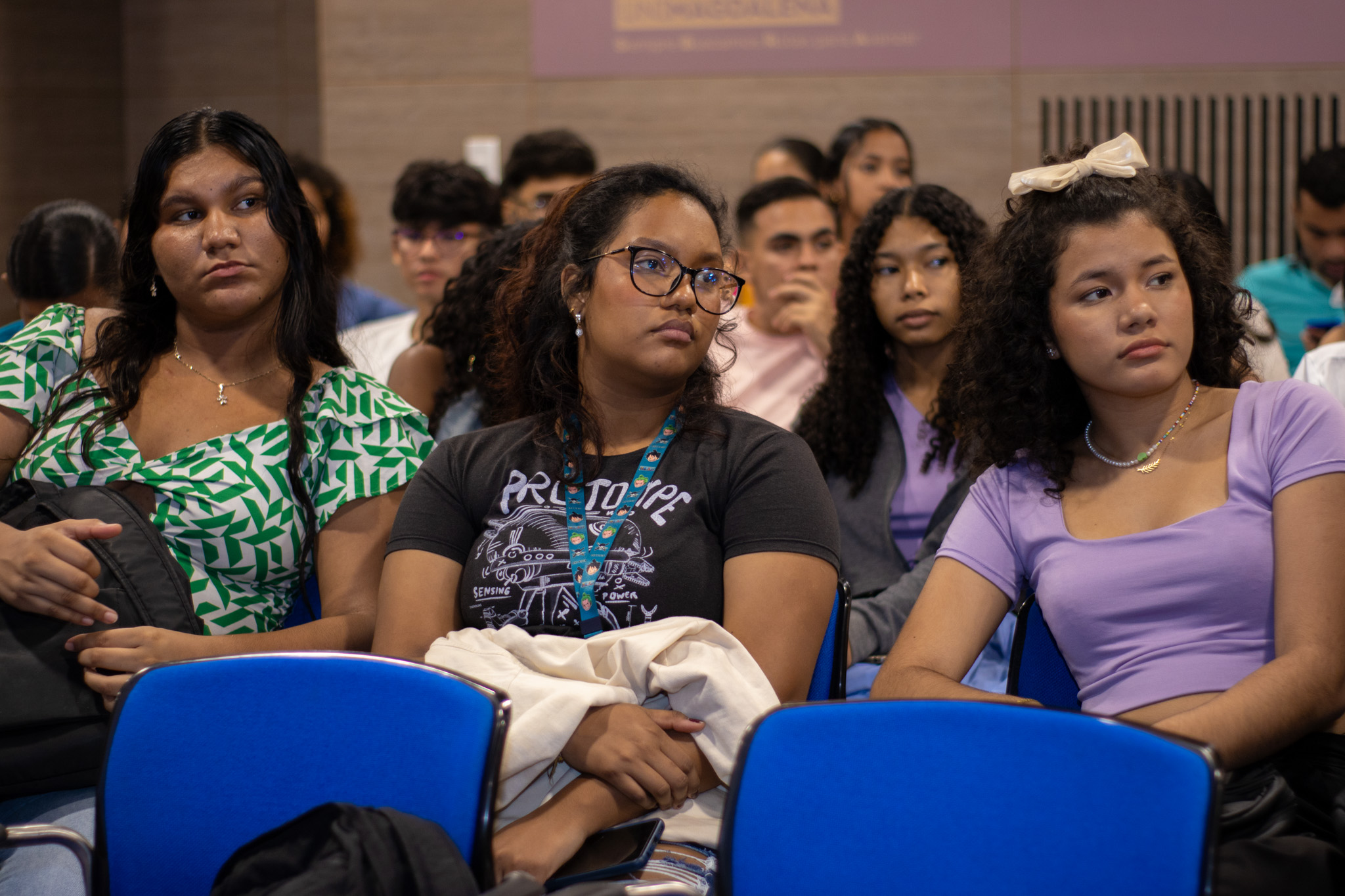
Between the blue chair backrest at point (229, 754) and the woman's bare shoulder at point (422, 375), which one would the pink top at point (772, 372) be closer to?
the woman's bare shoulder at point (422, 375)

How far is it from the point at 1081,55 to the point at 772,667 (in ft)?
12.6

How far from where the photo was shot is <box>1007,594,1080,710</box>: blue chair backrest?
6.20 ft

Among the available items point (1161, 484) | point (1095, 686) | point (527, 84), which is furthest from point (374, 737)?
point (527, 84)

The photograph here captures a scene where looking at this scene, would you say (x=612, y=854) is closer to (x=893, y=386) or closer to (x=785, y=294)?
(x=893, y=386)

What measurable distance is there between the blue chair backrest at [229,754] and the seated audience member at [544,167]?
274cm

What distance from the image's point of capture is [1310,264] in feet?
13.7

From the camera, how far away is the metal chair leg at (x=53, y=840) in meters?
1.37

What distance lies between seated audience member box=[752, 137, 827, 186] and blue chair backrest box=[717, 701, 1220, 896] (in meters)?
3.38

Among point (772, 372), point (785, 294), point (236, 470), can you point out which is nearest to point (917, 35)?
point (785, 294)

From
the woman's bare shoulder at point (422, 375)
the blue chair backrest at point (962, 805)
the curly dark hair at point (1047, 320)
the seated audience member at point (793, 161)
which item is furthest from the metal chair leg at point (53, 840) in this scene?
the seated audience member at point (793, 161)

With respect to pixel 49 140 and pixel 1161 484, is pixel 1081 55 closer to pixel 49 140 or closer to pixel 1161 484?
pixel 1161 484

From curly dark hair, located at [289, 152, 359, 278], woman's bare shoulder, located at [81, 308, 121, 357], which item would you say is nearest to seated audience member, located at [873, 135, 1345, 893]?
woman's bare shoulder, located at [81, 308, 121, 357]

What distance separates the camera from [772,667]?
168cm

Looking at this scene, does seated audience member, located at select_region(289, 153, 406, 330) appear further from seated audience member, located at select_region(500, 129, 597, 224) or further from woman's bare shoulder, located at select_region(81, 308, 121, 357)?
woman's bare shoulder, located at select_region(81, 308, 121, 357)
